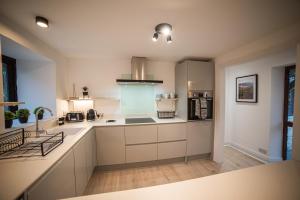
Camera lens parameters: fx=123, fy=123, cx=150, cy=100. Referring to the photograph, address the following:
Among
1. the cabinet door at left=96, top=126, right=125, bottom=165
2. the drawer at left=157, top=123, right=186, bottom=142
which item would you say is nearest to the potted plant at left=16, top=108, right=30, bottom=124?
the cabinet door at left=96, top=126, right=125, bottom=165

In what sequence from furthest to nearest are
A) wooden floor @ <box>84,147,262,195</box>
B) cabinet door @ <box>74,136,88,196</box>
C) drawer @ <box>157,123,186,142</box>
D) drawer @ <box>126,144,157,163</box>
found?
1. drawer @ <box>157,123,186,142</box>
2. drawer @ <box>126,144,157,163</box>
3. wooden floor @ <box>84,147,262,195</box>
4. cabinet door @ <box>74,136,88,196</box>

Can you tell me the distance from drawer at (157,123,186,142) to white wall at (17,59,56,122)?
1.97 meters

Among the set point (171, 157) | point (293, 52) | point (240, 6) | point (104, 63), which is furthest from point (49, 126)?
point (293, 52)

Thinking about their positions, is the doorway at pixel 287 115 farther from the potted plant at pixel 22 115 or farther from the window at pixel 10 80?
the window at pixel 10 80

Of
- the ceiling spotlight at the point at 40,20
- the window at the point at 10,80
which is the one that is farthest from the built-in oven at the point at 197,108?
the window at the point at 10,80

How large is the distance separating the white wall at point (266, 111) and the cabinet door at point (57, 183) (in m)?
3.46

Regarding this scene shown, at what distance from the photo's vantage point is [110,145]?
7.42ft

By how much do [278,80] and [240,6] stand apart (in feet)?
7.35

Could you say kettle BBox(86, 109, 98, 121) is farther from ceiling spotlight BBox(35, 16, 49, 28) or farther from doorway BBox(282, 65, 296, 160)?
doorway BBox(282, 65, 296, 160)

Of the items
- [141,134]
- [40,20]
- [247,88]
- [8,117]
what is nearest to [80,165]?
[8,117]

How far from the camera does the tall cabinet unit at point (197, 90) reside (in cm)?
257

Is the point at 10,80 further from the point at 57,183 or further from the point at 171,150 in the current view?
the point at 171,150

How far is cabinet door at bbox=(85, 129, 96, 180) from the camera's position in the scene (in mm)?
1864

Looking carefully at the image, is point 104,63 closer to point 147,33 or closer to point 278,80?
point 147,33
